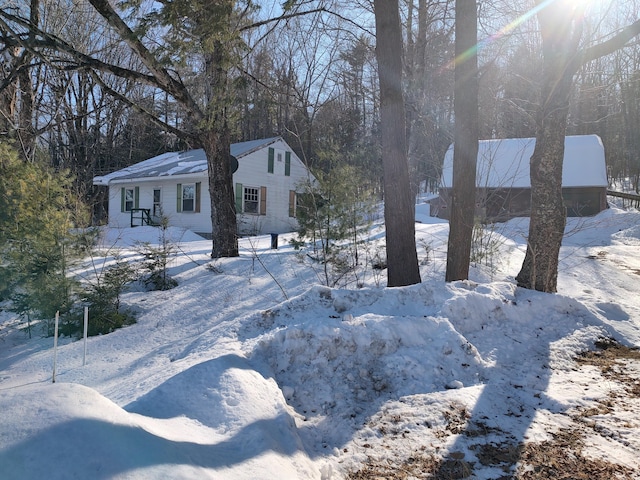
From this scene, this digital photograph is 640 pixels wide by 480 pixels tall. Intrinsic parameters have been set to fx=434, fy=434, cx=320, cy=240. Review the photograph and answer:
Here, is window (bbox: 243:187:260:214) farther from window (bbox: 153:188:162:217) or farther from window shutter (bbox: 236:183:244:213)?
window (bbox: 153:188:162:217)

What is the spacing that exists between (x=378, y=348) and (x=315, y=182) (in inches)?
193

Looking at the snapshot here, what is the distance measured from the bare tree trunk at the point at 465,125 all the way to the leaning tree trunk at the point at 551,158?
3.39ft

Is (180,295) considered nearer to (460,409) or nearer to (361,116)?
(460,409)

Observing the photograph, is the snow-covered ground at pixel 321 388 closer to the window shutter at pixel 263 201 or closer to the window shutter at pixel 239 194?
the window shutter at pixel 239 194

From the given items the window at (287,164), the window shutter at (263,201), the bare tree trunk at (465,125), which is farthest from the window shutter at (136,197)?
the bare tree trunk at (465,125)

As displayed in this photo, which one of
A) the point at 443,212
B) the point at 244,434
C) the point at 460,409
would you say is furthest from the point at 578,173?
the point at 244,434

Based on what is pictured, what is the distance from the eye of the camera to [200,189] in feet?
Answer: 67.3

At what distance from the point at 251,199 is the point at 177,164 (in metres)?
4.69

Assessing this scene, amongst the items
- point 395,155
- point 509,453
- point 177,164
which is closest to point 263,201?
point 177,164

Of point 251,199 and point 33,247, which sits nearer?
point 33,247

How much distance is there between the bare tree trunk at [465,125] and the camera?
6336mm

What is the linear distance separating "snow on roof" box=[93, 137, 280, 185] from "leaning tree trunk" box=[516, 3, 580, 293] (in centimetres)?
1553

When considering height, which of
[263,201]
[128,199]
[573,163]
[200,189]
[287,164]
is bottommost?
[263,201]

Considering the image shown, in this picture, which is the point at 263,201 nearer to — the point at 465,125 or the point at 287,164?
the point at 287,164
